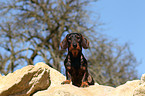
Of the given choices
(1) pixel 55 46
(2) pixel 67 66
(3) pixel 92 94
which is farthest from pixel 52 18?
(3) pixel 92 94

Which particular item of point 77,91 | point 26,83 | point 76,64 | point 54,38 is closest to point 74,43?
point 76,64

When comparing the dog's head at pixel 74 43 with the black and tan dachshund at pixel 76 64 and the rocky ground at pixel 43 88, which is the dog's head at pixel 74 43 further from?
the rocky ground at pixel 43 88

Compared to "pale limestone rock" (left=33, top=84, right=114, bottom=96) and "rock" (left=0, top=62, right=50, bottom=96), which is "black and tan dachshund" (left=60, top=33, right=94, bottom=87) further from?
"rock" (left=0, top=62, right=50, bottom=96)

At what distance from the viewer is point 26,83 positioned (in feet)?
12.4

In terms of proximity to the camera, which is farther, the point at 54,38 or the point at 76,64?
the point at 54,38

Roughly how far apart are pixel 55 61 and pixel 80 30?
6.71 ft

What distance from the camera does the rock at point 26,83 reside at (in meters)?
3.65

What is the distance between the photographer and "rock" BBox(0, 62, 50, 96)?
3648 mm

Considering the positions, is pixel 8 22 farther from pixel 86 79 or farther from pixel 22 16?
pixel 86 79

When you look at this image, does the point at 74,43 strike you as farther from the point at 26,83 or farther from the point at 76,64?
the point at 26,83

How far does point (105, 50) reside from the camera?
36.5 feet

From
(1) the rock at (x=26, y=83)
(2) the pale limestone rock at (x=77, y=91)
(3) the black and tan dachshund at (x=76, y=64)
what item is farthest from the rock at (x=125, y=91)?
(1) the rock at (x=26, y=83)

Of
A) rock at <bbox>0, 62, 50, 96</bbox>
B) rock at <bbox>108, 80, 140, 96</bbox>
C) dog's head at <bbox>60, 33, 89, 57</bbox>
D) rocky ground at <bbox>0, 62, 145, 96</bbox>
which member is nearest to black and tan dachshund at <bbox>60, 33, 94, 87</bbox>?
dog's head at <bbox>60, 33, 89, 57</bbox>

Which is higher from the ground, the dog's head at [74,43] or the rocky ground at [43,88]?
the dog's head at [74,43]
